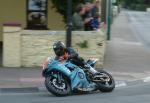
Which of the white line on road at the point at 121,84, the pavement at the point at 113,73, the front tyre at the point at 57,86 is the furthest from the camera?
the white line on road at the point at 121,84

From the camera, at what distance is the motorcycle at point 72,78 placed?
466 inches

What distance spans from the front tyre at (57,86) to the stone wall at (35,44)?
165 inches

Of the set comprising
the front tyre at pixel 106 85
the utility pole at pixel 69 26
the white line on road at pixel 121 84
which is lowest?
the white line on road at pixel 121 84

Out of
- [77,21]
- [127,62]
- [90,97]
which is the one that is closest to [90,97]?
[90,97]

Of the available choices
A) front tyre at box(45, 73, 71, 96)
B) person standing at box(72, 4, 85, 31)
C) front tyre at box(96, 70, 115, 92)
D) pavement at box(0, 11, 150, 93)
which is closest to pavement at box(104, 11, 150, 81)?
pavement at box(0, 11, 150, 93)

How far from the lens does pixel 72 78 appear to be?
11.9 metres

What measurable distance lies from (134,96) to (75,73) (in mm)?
1288

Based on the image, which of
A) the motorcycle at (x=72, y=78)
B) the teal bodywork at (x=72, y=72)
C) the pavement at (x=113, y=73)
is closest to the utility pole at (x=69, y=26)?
the pavement at (x=113, y=73)

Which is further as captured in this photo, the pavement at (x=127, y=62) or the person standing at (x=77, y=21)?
the person standing at (x=77, y=21)

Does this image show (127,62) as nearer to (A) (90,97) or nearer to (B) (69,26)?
(B) (69,26)

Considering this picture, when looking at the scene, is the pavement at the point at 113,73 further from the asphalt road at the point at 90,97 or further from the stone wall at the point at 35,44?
the asphalt road at the point at 90,97

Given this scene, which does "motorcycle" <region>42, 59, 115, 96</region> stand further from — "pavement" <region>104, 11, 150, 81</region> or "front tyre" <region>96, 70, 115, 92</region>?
"pavement" <region>104, 11, 150, 81</region>

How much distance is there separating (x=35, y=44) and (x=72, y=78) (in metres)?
4.28

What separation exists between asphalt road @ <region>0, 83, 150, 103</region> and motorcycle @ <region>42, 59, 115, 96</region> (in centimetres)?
17
